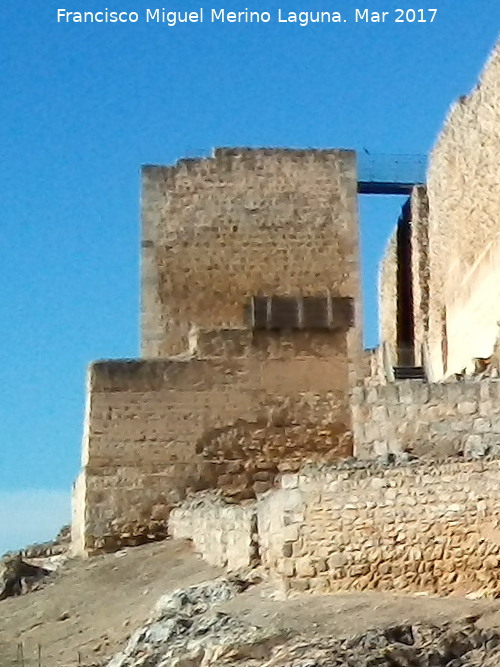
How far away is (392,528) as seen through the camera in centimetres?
891

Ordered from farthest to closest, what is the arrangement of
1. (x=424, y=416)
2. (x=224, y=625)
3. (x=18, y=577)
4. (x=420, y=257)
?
(x=420, y=257) < (x=18, y=577) < (x=424, y=416) < (x=224, y=625)

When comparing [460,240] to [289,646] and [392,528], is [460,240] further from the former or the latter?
[289,646]

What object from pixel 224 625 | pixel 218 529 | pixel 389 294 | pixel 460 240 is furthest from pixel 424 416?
pixel 389 294

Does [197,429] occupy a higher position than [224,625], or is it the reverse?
[197,429]

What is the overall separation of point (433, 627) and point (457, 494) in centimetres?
136

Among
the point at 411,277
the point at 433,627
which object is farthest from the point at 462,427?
the point at 411,277

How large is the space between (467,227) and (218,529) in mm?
5601

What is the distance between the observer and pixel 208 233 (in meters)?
17.6

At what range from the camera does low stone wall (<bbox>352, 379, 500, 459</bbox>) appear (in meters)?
11.0

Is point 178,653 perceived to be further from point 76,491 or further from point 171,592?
point 76,491

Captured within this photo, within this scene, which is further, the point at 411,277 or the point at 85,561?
the point at 411,277

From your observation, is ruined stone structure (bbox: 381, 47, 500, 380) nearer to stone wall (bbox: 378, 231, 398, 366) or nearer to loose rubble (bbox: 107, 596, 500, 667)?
stone wall (bbox: 378, 231, 398, 366)

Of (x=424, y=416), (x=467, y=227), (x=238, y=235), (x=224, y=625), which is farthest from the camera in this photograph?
(x=238, y=235)

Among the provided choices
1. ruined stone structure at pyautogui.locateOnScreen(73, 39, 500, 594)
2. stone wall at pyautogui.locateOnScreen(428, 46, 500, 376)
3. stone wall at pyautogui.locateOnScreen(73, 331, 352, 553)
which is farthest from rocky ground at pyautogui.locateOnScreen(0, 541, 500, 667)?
stone wall at pyautogui.locateOnScreen(428, 46, 500, 376)
